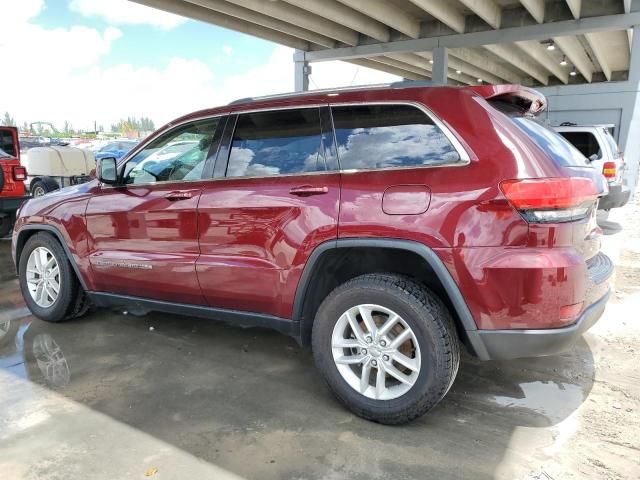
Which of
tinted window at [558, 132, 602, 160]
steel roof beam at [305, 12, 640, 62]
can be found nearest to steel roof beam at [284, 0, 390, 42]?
steel roof beam at [305, 12, 640, 62]

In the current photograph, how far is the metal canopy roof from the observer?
42.1ft

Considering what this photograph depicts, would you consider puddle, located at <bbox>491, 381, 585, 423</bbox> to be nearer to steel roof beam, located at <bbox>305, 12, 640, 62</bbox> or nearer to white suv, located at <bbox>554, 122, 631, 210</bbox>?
white suv, located at <bbox>554, 122, 631, 210</bbox>

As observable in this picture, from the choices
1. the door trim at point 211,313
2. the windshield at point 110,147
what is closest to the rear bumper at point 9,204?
the door trim at point 211,313

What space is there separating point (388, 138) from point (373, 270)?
2.57ft

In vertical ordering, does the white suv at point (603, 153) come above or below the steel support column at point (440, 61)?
below

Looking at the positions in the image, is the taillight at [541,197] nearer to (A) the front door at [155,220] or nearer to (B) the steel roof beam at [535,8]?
(A) the front door at [155,220]

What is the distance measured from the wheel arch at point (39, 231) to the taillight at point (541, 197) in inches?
134

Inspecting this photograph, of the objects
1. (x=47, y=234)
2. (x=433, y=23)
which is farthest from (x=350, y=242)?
(x=433, y=23)

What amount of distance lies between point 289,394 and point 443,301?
45.5 inches

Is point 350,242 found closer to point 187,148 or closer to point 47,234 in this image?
point 187,148

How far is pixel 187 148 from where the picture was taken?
12.2 ft

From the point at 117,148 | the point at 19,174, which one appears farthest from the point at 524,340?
the point at 117,148

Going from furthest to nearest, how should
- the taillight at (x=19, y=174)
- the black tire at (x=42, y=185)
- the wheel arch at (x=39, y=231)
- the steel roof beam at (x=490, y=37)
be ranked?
the steel roof beam at (x=490, y=37) → the black tire at (x=42, y=185) → the taillight at (x=19, y=174) → the wheel arch at (x=39, y=231)

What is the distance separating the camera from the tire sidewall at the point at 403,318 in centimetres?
→ 258
